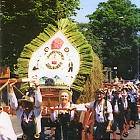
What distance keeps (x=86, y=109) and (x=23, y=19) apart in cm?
119

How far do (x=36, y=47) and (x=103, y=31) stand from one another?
3.85 ft

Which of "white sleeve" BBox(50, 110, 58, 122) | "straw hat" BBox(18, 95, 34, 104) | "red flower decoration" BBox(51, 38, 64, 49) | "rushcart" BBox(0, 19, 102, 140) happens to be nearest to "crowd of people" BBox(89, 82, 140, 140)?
"rushcart" BBox(0, 19, 102, 140)

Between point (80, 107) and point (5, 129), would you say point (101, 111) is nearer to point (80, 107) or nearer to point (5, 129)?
point (80, 107)

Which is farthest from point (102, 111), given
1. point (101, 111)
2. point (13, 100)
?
point (13, 100)

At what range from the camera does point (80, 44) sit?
5.93 m

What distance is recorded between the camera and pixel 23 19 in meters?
6.16

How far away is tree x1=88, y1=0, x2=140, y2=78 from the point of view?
15.9 ft

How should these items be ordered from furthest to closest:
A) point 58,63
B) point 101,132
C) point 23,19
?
point 23,19 → point 58,63 → point 101,132

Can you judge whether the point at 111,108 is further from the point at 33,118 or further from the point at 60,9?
the point at 60,9

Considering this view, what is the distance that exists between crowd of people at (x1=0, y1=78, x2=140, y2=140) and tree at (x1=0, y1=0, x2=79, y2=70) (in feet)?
2.29

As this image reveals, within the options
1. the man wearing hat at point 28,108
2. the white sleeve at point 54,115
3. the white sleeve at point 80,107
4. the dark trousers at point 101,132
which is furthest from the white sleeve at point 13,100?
the dark trousers at point 101,132

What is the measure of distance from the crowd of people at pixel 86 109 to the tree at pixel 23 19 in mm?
697

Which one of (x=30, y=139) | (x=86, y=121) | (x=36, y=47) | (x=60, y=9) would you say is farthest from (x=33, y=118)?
(x=60, y=9)

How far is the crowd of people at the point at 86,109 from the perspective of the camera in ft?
16.7
